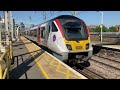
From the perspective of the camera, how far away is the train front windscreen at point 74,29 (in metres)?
13.5

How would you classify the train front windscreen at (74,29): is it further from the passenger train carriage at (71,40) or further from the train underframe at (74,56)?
the train underframe at (74,56)

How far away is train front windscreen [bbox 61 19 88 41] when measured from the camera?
44.3 feet

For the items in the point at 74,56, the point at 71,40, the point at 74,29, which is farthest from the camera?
the point at 74,29

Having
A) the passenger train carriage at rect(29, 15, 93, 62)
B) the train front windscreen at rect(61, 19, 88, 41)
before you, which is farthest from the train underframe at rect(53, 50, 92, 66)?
the train front windscreen at rect(61, 19, 88, 41)

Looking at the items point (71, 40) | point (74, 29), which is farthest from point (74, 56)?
point (74, 29)

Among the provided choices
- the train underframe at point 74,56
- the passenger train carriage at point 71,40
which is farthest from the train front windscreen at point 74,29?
the train underframe at point 74,56

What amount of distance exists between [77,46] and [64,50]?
88cm

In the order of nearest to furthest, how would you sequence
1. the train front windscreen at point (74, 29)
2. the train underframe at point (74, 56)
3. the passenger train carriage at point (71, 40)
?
the train underframe at point (74, 56) < the passenger train carriage at point (71, 40) < the train front windscreen at point (74, 29)

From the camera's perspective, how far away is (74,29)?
13906mm

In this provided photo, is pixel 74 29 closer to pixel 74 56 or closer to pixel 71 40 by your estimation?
pixel 71 40
